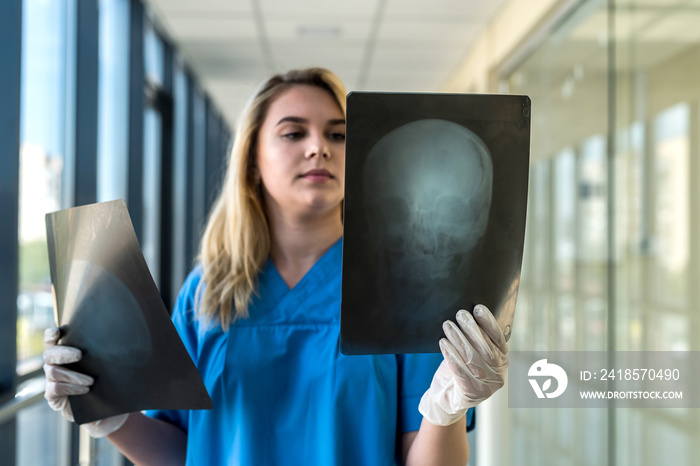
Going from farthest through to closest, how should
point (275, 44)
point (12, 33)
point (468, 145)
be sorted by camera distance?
point (275, 44) → point (12, 33) → point (468, 145)

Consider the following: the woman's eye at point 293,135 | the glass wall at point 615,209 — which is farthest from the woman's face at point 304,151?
the glass wall at point 615,209

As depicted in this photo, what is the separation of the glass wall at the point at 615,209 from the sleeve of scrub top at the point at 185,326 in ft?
3.38

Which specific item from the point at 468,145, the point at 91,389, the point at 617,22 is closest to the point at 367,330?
the point at 468,145

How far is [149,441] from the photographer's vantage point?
3.08ft

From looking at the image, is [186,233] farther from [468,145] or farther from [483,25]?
[468,145]

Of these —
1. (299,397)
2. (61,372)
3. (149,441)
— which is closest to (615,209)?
(299,397)

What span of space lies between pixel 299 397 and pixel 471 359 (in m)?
0.29

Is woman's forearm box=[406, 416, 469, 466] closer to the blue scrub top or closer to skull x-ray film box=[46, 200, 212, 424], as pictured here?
the blue scrub top

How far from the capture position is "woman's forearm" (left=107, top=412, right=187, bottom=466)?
0.92 m

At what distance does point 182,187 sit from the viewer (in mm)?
4102

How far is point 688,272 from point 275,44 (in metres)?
2.51

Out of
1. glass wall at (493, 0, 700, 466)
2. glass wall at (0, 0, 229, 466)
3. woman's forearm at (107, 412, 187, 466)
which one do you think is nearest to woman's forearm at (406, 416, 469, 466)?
woman's forearm at (107, 412, 187, 466)

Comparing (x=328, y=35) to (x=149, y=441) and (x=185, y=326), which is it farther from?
(x=149, y=441)

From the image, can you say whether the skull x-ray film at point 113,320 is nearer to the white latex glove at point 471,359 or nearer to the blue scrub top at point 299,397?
the blue scrub top at point 299,397
